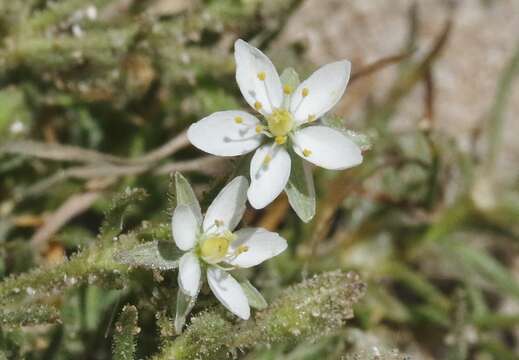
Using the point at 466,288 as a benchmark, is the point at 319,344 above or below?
above

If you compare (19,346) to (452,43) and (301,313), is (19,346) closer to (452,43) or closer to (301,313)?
(301,313)

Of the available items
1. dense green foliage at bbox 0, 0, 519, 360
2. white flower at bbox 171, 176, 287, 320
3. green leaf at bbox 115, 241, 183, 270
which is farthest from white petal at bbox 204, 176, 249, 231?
dense green foliage at bbox 0, 0, 519, 360

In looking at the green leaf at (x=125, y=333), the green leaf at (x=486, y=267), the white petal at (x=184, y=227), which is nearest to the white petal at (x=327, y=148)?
the white petal at (x=184, y=227)

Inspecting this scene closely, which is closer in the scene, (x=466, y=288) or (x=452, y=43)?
(x=466, y=288)

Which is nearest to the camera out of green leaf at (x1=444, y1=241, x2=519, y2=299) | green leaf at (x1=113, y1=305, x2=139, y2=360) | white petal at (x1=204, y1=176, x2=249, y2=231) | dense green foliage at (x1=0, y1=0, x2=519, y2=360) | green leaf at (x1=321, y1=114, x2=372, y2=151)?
green leaf at (x1=113, y1=305, x2=139, y2=360)

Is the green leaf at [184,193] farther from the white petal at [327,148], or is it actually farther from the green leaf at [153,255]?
the white petal at [327,148]

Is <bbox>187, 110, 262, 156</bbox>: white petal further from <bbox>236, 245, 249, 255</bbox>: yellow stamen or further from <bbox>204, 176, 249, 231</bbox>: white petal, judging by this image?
<bbox>236, 245, 249, 255</bbox>: yellow stamen

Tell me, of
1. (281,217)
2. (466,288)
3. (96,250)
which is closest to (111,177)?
(281,217)
